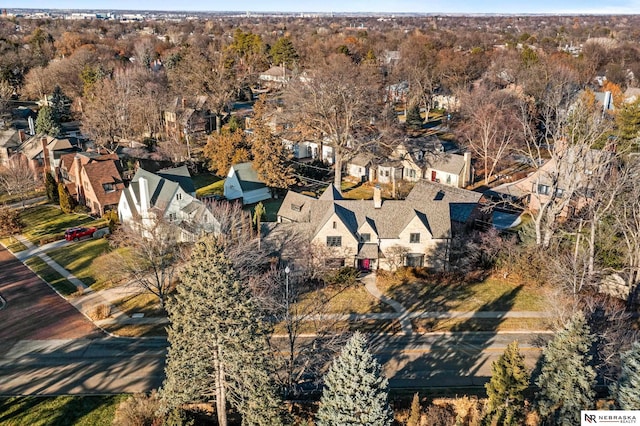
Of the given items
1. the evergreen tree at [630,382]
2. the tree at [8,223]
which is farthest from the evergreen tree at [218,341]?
the tree at [8,223]

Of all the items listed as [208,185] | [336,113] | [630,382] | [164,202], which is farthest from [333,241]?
[208,185]

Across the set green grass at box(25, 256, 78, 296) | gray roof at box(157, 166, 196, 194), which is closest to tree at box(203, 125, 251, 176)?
gray roof at box(157, 166, 196, 194)

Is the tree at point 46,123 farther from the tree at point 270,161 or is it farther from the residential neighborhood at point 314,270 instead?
the tree at point 270,161

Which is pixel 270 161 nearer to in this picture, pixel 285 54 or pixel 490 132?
pixel 490 132

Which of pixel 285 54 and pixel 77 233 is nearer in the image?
pixel 77 233

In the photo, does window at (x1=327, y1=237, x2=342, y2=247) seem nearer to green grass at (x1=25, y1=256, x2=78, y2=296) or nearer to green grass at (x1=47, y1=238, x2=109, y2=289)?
green grass at (x1=47, y1=238, x2=109, y2=289)

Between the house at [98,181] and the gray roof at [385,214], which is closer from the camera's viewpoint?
the gray roof at [385,214]
